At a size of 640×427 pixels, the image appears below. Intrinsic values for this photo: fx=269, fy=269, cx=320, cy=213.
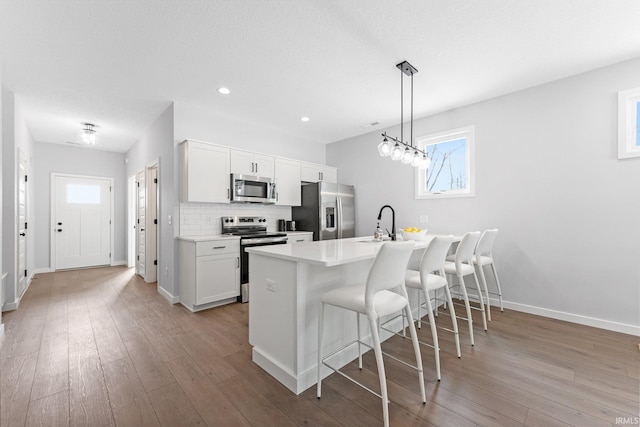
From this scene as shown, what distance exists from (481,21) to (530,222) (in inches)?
90.8

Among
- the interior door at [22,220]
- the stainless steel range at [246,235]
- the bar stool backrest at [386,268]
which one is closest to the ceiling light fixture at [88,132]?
the interior door at [22,220]

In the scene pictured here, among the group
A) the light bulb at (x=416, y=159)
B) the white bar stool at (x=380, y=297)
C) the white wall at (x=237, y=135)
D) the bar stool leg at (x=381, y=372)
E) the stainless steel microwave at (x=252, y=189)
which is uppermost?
the white wall at (x=237, y=135)

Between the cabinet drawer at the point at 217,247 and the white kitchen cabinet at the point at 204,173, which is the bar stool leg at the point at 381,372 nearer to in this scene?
the cabinet drawer at the point at 217,247

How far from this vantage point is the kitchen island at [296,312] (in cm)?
177

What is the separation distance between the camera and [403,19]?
2102mm

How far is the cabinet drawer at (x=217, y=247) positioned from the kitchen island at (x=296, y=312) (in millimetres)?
1405

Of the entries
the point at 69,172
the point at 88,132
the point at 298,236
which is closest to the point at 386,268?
the point at 298,236

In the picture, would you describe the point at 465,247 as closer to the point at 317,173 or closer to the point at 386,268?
the point at 386,268

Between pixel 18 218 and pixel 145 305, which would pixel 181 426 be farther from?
pixel 18 218

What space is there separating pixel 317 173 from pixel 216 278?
2717 millimetres

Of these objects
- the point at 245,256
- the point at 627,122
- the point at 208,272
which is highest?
the point at 627,122

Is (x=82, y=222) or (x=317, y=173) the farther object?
(x=82, y=222)

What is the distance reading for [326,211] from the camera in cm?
466

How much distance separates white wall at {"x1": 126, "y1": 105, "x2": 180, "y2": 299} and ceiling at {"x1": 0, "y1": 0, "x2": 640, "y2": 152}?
1.38 feet
